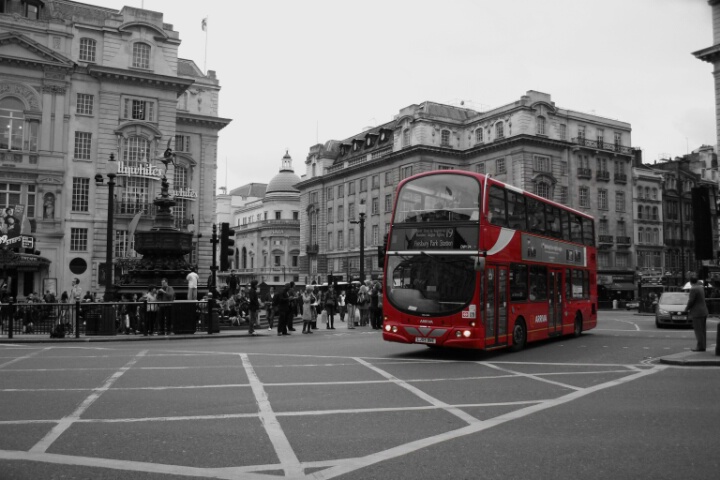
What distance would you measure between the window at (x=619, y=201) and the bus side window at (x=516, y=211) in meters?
58.1

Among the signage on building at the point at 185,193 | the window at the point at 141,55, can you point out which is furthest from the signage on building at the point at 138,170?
the window at the point at 141,55

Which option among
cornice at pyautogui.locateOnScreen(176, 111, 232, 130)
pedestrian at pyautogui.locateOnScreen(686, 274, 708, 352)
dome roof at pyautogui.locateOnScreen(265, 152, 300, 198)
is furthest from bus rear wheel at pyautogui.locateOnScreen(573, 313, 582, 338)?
dome roof at pyautogui.locateOnScreen(265, 152, 300, 198)

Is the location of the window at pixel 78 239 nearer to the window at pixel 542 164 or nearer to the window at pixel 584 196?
the window at pixel 542 164

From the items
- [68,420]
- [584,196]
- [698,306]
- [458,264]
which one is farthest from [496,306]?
[584,196]

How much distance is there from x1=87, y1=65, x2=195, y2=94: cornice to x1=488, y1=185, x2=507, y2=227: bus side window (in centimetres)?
3872

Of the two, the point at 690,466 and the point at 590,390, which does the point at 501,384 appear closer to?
the point at 590,390

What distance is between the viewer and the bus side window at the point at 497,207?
1461 centimetres

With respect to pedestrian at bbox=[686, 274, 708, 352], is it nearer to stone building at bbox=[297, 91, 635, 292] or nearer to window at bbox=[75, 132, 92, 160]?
window at bbox=[75, 132, 92, 160]

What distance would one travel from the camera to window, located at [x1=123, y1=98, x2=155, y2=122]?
47.8 metres

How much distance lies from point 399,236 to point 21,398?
8.37 metres

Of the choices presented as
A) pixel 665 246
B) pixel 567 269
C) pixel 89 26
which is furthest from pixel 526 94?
pixel 567 269

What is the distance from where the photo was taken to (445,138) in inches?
2628

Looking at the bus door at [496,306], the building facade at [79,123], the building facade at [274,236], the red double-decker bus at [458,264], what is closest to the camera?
the red double-decker bus at [458,264]

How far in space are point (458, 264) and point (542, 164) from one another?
170ft
